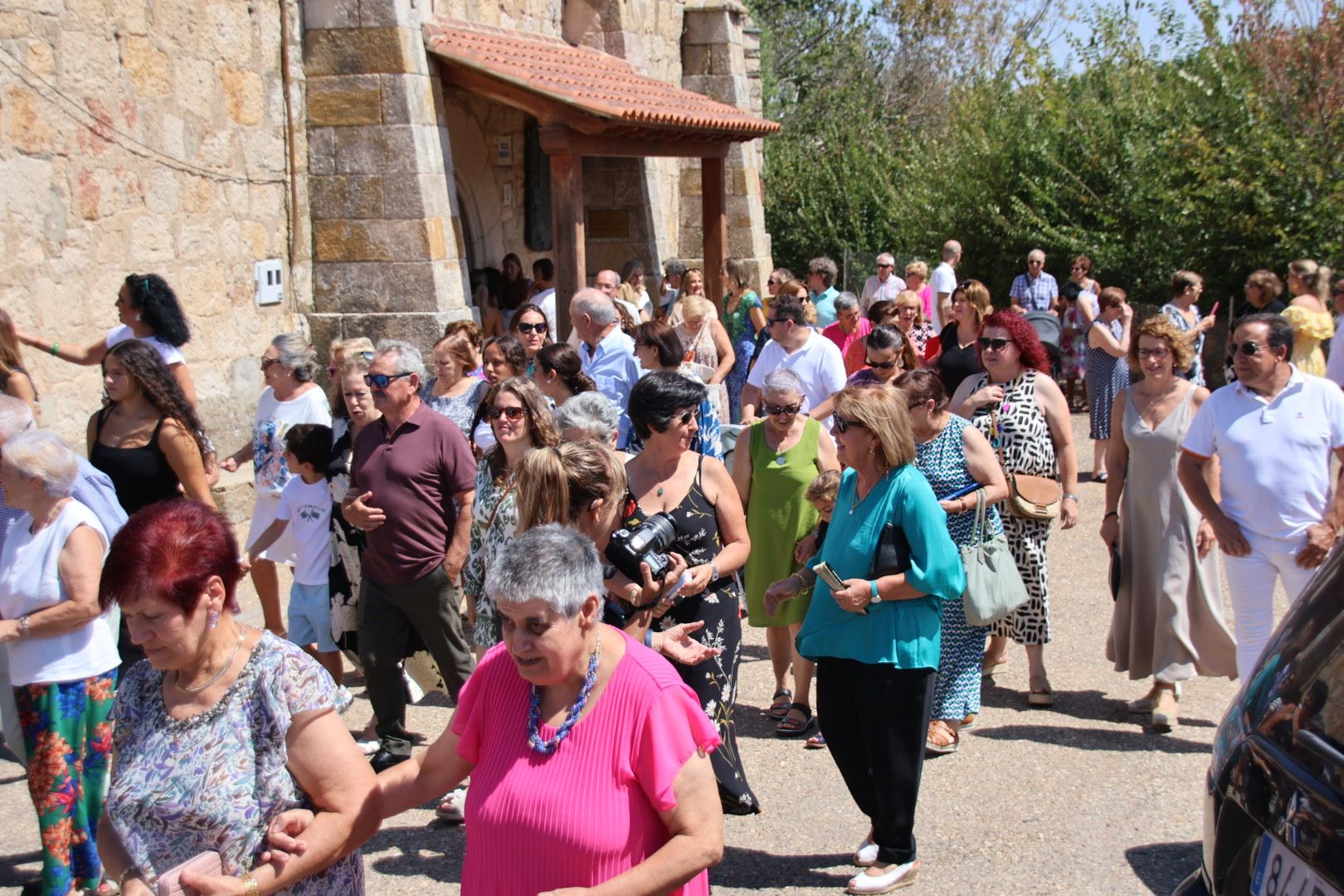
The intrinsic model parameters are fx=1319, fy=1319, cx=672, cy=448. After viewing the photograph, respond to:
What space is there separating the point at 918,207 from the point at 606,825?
19594 millimetres

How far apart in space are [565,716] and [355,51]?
9483mm

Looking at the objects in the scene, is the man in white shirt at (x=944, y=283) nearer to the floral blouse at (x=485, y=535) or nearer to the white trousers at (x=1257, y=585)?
the white trousers at (x=1257, y=585)

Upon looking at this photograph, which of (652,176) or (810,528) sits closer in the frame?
(810,528)

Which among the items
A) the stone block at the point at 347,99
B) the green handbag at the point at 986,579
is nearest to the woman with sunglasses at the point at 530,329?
the green handbag at the point at 986,579

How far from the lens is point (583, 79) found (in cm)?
1291

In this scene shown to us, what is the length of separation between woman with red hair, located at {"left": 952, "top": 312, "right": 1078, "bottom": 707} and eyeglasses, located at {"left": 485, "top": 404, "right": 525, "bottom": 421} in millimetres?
2373

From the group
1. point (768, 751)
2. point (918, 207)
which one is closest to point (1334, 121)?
point (918, 207)

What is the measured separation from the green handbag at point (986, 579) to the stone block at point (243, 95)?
7.15 meters

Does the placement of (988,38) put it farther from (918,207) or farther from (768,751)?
(768,751)

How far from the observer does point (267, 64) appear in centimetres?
1066

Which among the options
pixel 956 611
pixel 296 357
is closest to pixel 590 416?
pixel 956 611

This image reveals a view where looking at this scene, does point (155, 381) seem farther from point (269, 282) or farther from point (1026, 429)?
point (269, 282)

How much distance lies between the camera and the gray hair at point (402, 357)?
5227mm

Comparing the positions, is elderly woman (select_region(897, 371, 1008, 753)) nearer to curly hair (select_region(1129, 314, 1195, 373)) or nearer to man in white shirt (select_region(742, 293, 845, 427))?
curly hair (select_region(1129, 314, 1195, 373))
